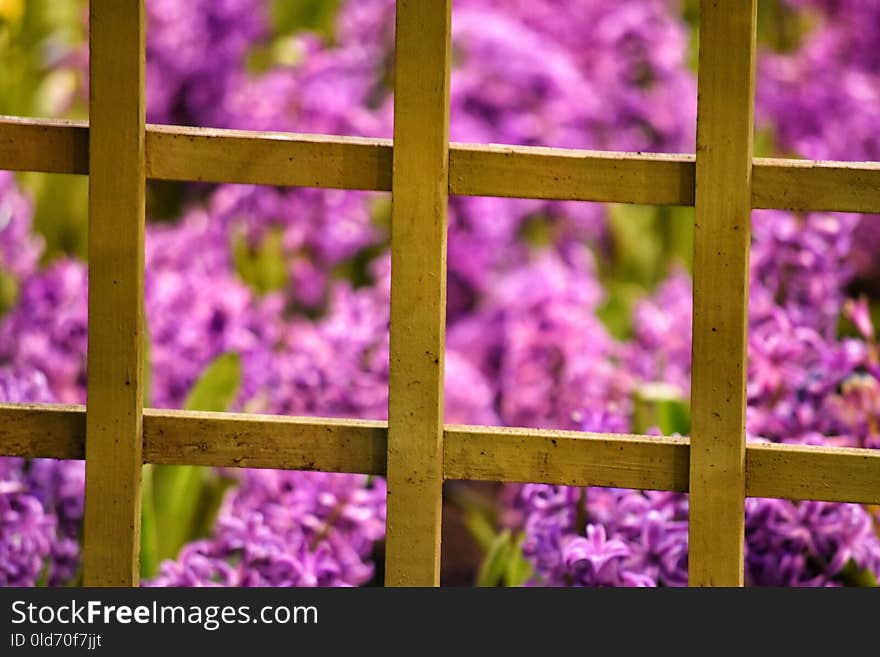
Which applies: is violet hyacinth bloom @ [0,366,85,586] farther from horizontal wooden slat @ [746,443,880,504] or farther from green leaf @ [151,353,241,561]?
horizontal wooden slat @ [746,443,880,504]

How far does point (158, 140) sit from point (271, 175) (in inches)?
4.6

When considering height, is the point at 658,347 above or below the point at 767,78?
below

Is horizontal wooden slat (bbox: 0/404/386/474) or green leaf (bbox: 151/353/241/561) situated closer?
horizontal wooden slat (bbox: 0/404/386/474)

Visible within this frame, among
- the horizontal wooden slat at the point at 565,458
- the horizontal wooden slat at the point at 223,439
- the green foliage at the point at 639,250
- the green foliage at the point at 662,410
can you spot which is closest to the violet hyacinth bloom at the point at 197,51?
the green foliage at the point at 639,250

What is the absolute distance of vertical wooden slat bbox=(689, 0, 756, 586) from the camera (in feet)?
4.13

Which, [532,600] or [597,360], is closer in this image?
[532,600]

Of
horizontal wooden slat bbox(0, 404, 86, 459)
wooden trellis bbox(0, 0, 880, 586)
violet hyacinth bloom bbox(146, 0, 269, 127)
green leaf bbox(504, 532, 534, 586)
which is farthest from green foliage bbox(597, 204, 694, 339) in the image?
horizontal wooden slat bbox(0, 404, 86, 459)

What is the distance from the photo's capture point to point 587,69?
9.64ft

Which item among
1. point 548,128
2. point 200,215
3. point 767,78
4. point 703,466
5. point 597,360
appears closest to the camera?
point 703,466

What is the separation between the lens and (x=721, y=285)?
50.3 inches

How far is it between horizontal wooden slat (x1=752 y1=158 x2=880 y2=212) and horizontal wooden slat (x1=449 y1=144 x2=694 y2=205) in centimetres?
7

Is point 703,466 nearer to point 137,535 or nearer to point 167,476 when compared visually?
point 137,535

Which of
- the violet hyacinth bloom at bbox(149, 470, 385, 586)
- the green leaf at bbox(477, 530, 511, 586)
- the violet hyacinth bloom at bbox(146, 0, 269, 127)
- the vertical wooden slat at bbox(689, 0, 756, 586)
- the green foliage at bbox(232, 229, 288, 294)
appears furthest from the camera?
the violet hyacinth bloom at bbox(146, 0, 269, 127)

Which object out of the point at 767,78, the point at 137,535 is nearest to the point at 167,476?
the point at 137,535
